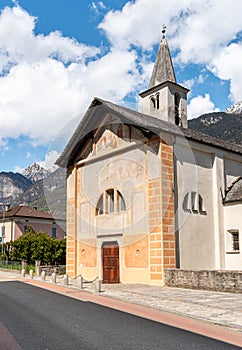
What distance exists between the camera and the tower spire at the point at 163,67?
29962 mm

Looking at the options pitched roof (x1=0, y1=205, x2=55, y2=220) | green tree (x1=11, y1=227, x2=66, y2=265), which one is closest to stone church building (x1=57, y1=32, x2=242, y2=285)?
green tree (x1=11, y1=227, x2=66, y2=265)

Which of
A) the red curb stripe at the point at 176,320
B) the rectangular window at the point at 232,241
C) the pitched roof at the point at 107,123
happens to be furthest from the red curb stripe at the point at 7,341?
the rectangular window at the point at 232,241

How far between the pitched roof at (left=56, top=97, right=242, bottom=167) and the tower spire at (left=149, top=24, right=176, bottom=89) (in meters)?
5.15

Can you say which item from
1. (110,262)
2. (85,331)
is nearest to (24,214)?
(110,262)

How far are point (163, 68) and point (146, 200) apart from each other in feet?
45.2

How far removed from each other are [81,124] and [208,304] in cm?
1658

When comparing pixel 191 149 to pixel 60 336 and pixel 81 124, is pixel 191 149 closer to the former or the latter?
pixel 81 124

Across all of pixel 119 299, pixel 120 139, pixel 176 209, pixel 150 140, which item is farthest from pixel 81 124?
pixel 119 299

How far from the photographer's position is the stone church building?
20672 mm

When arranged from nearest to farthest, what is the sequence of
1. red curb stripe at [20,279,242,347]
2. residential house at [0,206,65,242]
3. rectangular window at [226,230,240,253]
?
1. red curb stripe at [20,279,242,347]
2. rectangular window at [226,230,240,253]
3. residential house at [0,206,65,242]

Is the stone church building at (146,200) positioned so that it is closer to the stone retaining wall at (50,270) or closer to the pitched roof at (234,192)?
the pitched roof at (234,192)

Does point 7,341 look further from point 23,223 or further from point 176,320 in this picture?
point 23,223

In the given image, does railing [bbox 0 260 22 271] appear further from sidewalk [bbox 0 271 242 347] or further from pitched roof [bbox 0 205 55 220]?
pitched roof [bbox 0 205 55 220]

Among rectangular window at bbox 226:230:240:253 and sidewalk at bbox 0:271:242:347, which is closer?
sidewalk at bbox 0:271:242:347
